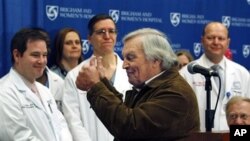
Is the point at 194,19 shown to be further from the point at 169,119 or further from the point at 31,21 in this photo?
the point at 169,119

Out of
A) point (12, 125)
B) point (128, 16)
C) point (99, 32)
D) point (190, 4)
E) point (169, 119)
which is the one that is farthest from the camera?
point (190, 4)

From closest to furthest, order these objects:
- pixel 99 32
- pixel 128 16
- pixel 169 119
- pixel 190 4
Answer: pixel 169 119 < pixel 99 32 < pixel 128 16 < pixel 190 4

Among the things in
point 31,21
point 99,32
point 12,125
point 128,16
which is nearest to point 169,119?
point 12,125

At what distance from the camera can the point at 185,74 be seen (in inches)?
223

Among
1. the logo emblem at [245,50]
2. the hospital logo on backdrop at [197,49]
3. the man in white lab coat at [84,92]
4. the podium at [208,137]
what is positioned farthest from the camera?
the logo emblem at [245,50]

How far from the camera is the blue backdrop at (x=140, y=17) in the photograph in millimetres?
5699

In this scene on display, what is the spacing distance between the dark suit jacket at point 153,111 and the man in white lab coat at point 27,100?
46.0 inches

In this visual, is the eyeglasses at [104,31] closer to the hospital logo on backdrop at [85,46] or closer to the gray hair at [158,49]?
the hospital logo on backdrop at [85,46]

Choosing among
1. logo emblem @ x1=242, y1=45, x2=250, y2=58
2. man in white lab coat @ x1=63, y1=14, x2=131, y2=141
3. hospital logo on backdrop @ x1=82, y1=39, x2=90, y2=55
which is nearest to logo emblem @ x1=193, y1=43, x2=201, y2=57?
logo emblem @ x1=242, y1=45, x2=250, y2=58

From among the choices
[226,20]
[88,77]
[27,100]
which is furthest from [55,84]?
[226,20]

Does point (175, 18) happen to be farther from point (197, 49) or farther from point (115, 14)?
point (115, 14)

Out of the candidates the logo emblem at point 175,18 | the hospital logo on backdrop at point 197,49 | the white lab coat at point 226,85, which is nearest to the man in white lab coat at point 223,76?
the white lab coat at point 226,85

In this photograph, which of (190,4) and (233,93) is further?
(190,4)

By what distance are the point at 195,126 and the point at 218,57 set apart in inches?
102
